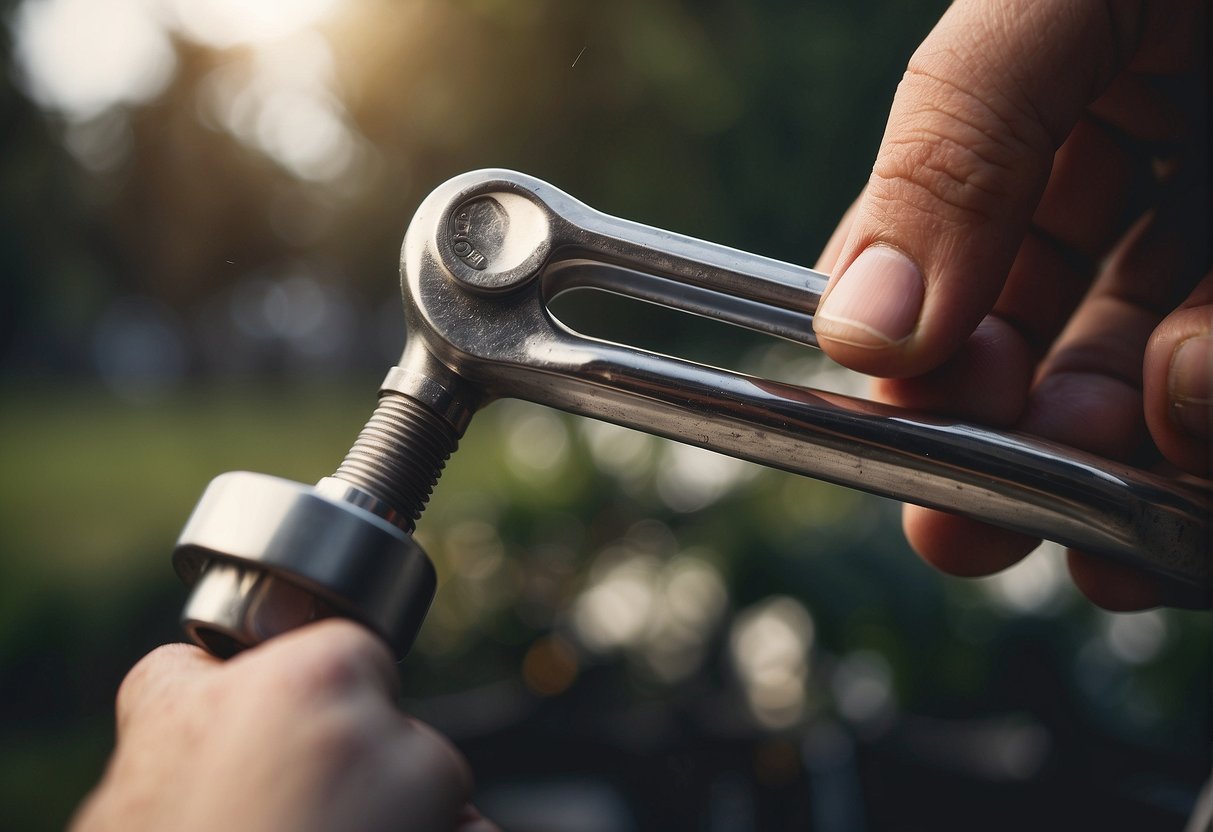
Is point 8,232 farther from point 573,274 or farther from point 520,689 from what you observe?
point 573,274

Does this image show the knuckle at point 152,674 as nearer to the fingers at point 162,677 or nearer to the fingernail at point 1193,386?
the fingers at point 162,677

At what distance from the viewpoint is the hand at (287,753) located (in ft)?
1.00

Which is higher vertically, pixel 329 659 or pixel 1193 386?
pixel 1193 386

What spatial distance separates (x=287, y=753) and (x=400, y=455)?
0.16 meters

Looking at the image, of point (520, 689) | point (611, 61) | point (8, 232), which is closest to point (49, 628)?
point (520, 689)

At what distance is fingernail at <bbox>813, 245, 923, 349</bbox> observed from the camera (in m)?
0.48

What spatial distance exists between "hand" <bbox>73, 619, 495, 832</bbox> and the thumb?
0.30 metres

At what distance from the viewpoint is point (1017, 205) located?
51 cm

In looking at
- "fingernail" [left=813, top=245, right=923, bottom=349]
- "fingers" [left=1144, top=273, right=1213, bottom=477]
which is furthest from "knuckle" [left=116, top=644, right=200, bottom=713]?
"fingers" [left=1144, top=273, right=1213, bottom=477]

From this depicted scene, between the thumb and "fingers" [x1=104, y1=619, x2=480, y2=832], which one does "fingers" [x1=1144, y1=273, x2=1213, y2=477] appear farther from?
"fingers" [x1=104, y1=619, x2=480, y2=832]

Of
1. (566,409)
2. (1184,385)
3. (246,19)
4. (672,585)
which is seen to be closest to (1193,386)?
(1184,385)

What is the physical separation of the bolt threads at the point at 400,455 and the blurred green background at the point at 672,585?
707mm

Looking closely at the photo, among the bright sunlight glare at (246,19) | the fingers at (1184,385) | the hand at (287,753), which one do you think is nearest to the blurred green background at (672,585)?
the bright sunlight glare at (246,19)

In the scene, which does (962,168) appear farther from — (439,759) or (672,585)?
(672,585)
